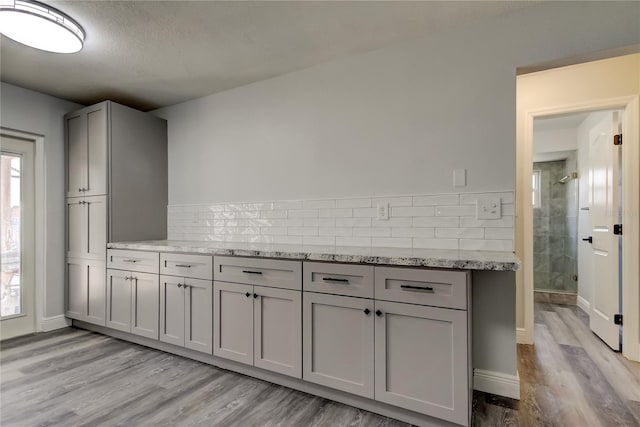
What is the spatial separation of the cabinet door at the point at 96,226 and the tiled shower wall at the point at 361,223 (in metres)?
0.73

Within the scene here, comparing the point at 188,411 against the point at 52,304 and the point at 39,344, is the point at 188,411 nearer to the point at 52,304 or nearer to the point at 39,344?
the point at 39,344

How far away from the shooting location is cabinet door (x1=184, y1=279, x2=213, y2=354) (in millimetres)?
2352

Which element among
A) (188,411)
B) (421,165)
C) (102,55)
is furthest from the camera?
(102,55)

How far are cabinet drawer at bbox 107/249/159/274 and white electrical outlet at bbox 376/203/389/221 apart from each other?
1809 mm

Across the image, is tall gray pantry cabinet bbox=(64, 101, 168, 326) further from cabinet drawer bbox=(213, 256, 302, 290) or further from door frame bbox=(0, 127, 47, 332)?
cabinet drawer bbox=(213, 256, 302, 290)

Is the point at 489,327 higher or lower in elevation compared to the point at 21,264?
lower

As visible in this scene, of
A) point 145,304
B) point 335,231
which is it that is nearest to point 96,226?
point 145,304

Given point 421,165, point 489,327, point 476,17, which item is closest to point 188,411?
point 489,327

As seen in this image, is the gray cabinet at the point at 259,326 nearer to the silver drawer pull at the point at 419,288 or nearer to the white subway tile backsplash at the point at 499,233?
the silver drawer pull at the point at 419,288

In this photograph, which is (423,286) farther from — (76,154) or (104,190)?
(76,154)

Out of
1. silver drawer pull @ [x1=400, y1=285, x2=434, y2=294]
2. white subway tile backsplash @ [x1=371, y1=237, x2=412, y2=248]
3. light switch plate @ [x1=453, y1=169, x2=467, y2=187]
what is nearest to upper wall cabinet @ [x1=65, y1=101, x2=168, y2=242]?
white subway tile backsplash @ [x1=371, y1=237, x2=412, y2=248]

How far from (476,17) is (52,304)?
4.47 meters

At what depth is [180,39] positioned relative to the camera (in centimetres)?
227

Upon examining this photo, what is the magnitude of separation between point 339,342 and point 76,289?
2.93 meters
